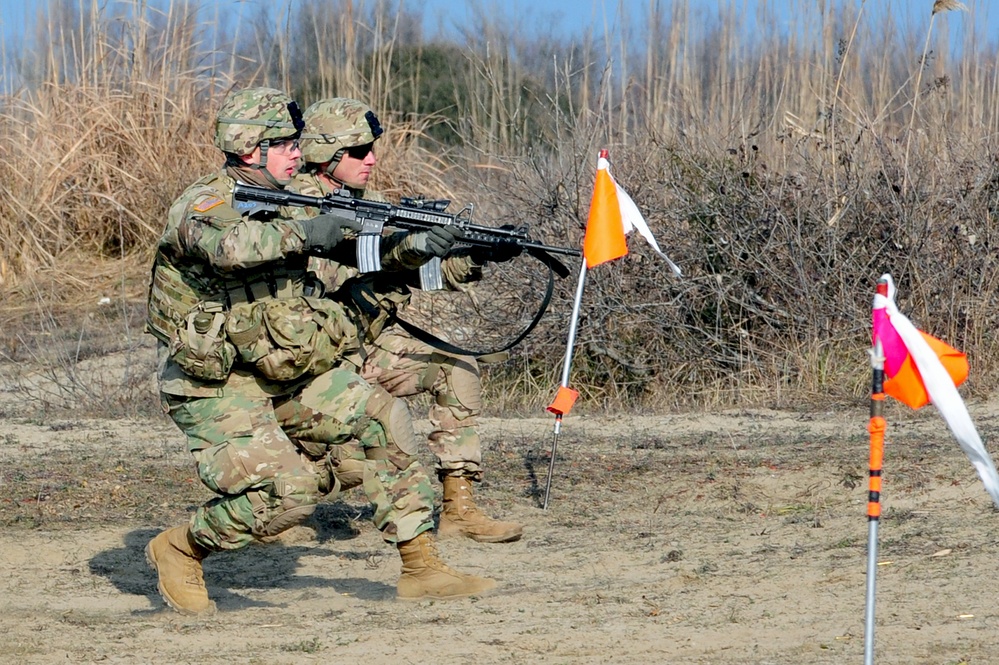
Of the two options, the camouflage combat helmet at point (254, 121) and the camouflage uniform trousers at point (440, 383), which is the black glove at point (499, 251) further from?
the camouflage combat helmet at point (254, 121)

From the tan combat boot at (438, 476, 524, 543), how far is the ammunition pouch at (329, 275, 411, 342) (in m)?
0.75

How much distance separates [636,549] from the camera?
5785 mm

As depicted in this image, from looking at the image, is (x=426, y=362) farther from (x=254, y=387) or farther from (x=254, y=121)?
(x=254, y=121)

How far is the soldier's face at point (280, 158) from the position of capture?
15.7ft

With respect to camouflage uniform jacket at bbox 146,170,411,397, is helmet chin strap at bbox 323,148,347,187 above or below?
above

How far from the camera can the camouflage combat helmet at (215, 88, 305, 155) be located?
471 centimetres

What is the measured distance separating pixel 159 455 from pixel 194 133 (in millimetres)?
4688

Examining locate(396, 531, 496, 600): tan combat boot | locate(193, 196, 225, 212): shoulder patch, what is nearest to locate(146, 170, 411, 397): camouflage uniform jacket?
locate(193, 196, 225, 212): shoulder patch

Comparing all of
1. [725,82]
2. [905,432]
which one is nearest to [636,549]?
[905,432]

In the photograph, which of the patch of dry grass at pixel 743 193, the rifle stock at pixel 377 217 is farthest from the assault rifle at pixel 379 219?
the patch of dry grass at pixel 743 193

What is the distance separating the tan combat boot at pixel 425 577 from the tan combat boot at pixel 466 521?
3.35 ft

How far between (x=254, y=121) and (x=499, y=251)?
121cm

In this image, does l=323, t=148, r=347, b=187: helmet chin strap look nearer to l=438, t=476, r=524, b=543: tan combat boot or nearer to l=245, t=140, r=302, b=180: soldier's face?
l=245, t=140, r=302, b=180: soldier's face

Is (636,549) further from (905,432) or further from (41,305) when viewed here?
(41,305)
